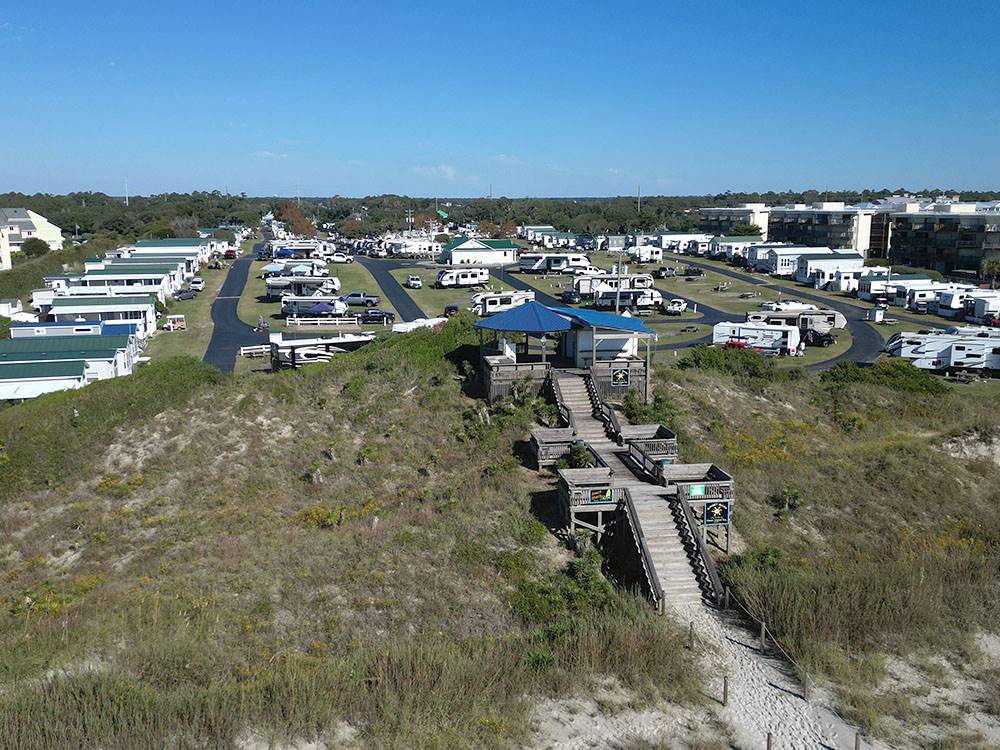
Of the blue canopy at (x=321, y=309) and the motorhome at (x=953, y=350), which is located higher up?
the blue canopy at (x=321, y=309)

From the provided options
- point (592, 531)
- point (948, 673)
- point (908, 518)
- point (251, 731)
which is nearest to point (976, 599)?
point (948, 673)

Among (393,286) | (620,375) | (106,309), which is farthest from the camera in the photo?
(393,286)

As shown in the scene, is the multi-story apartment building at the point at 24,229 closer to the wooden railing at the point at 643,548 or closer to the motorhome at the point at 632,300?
the motorhome at the point at 632,300

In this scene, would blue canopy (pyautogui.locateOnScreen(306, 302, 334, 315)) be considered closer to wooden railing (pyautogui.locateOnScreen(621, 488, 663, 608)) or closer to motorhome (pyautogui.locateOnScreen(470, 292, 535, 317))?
motorhome (pyautogui.locateOnScreen(470, 292, 535, 317))

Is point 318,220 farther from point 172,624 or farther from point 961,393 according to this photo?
point 172,624

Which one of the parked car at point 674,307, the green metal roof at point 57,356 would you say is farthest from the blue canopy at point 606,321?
the parked car at point 674,307

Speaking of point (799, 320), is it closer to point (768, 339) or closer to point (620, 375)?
point (768, 339)

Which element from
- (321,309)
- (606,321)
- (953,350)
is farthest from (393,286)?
(953,350)
